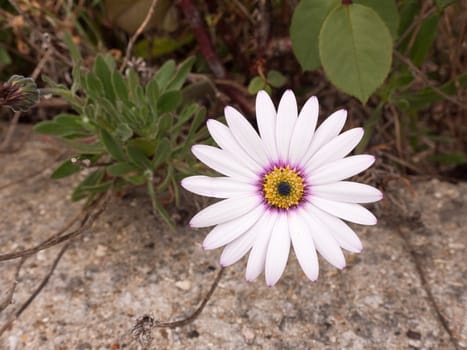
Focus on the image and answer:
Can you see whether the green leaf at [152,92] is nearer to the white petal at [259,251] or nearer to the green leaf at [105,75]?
the green leaf at [105,75]

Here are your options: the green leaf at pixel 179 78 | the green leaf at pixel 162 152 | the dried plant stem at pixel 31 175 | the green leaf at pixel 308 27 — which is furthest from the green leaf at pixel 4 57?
the green leaf at pixel 308 27

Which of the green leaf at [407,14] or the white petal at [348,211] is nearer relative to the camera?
the white petal at [348,211]

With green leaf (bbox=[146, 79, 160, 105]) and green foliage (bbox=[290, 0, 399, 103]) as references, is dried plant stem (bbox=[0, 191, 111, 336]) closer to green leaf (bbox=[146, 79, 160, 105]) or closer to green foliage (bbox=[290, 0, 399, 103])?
green leaf (bbox=[146, 79, 160, 105])

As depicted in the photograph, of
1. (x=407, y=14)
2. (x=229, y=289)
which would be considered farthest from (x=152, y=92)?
(x=407, y=14)

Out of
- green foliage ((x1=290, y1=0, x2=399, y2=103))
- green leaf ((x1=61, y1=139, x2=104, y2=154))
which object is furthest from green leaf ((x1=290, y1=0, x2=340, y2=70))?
green leaf ((x1=61, y1=139, x2=104, y2=154))

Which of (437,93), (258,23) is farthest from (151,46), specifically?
(437,93)
